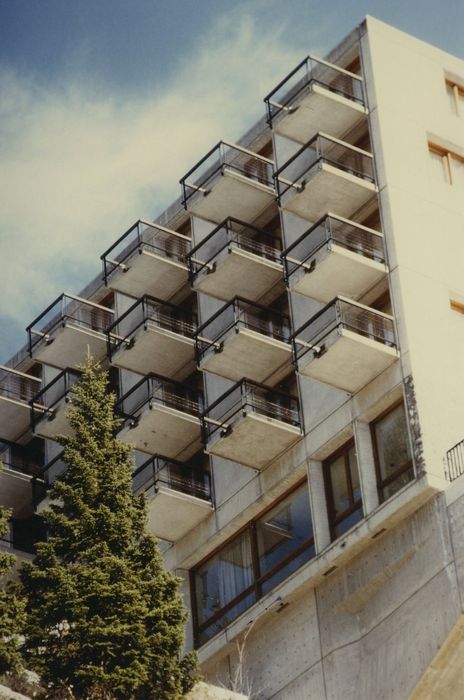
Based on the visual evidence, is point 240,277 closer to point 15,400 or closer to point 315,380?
point 315,380

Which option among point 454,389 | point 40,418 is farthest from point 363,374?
point 40,418

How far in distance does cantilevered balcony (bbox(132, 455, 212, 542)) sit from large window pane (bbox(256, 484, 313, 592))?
2.12m

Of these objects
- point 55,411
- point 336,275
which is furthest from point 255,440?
point 55,411

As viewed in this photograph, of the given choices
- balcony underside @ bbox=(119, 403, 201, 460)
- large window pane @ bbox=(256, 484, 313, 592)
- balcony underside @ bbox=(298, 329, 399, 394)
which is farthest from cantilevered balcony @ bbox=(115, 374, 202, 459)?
balcony underside @ bbox=(298, 329, 399, 394)

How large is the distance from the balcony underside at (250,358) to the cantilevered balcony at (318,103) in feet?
18.5

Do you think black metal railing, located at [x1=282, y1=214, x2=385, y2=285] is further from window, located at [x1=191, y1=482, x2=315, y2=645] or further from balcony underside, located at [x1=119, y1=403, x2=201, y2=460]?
window, located at [x1=191, y1=482, x2=315, y2=645]

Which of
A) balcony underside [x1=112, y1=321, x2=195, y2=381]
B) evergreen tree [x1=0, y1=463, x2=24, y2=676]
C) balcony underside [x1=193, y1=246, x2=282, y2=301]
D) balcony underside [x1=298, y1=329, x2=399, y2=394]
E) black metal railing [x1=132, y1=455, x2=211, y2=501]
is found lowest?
evergreen tree [x1=0, y1=463, x2=24, y2=676]

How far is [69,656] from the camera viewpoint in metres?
41.2

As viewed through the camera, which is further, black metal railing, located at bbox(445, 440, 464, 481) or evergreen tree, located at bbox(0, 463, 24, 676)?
black metal railing, located at bbox(445, 440, 464, 481)

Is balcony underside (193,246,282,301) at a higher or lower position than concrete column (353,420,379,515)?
higher

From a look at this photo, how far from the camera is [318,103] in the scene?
51062 millimetres

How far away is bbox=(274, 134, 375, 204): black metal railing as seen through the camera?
165 feet

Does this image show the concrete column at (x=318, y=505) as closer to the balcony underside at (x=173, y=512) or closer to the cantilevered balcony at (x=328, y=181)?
the balcony underside at (x=173, y=512)

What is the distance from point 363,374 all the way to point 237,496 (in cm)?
513
